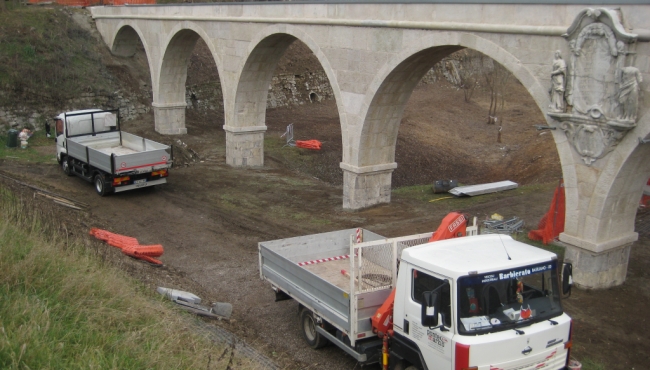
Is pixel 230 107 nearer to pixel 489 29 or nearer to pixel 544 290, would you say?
pixel 489 29

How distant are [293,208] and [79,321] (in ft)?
40.5

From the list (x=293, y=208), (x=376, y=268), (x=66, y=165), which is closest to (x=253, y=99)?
(x=293, y=208)

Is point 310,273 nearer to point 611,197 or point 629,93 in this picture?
point 611,197

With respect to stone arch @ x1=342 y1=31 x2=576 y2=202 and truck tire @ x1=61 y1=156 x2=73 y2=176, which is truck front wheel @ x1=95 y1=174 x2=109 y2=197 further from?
stone arch @ x1=342 y1=31 x2=576 y2=202

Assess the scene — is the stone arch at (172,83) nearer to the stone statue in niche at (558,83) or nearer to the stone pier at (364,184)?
the stone pier at (364,184)

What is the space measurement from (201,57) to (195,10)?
14.1 m


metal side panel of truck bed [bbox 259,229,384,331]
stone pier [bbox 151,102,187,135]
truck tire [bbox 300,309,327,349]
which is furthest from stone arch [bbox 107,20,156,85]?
truck tire [bbox 300,309,327,349]

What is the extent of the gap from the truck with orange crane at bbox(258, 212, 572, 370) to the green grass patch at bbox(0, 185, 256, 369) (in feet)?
5.50

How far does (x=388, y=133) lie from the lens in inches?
747

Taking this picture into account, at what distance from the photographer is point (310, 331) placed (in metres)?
10.4

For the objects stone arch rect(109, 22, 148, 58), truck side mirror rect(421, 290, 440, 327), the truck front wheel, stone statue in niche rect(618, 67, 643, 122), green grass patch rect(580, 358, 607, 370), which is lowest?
green grass patch rect(580, 358, 607, 370)

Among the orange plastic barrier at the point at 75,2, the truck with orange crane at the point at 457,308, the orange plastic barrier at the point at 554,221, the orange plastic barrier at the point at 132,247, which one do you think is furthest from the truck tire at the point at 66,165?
the orange plastic barrier at the point at 75,2

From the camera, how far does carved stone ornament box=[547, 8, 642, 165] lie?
1141 cm

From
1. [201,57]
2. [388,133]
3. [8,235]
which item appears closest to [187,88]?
[201,57]
